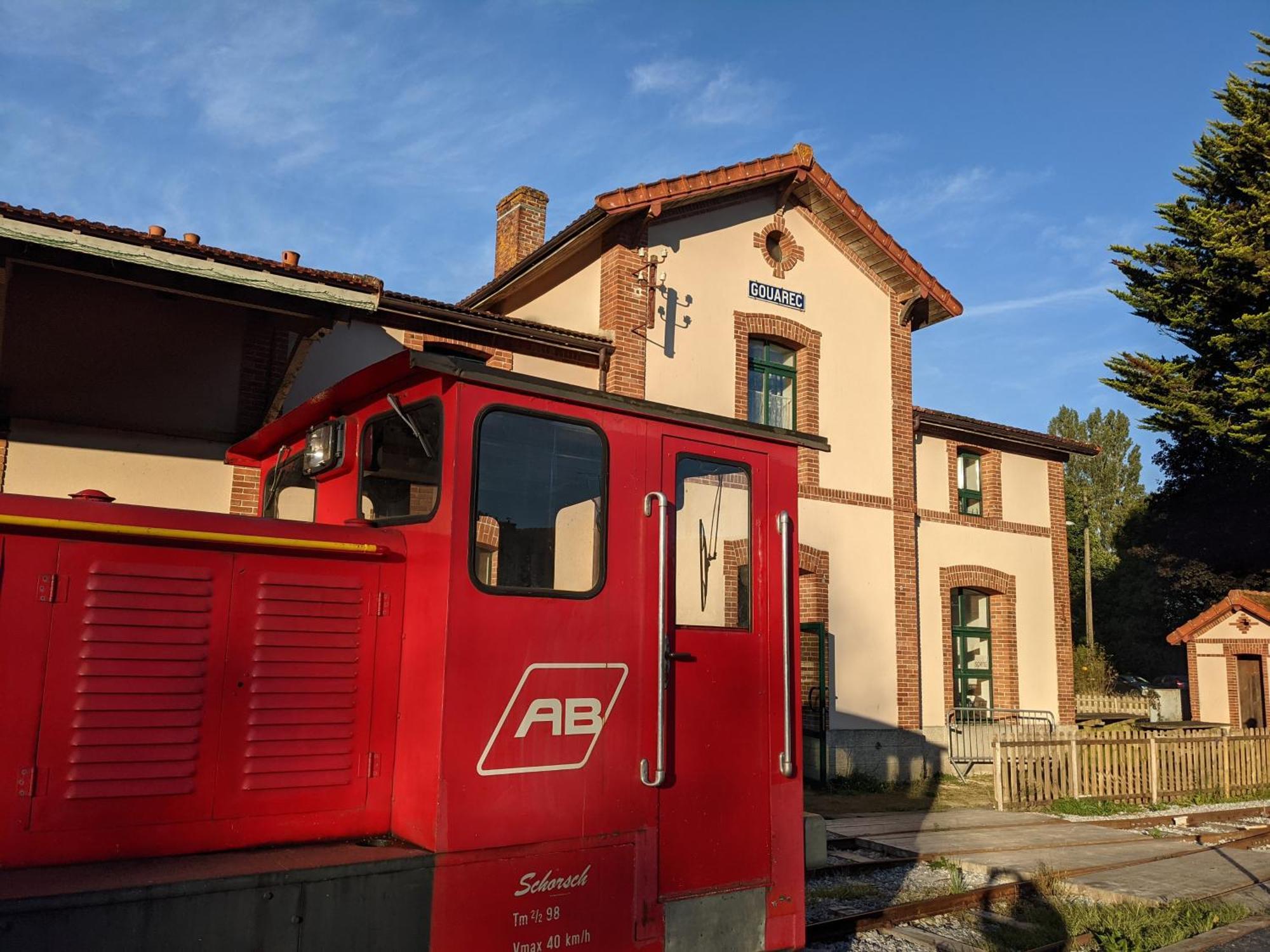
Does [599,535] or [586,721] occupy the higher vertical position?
[599,535]

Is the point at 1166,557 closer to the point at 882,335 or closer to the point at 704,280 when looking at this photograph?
the point at 882,335

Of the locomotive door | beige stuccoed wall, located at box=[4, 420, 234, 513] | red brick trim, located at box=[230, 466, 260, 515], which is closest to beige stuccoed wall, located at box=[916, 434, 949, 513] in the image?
beige stuccoed wall, located at box=[4, 420, 234, 513]

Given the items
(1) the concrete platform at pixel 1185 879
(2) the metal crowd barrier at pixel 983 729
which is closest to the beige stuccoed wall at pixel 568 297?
(2) the metal crowd barrier at pixel 983 729

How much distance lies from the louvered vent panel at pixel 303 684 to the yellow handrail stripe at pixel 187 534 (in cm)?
13

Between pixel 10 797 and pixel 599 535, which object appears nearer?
pixel 10 797

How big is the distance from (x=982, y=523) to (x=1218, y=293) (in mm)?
9024

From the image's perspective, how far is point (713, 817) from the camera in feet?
14.9

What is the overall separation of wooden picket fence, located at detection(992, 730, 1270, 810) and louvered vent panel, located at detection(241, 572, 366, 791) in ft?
33.4

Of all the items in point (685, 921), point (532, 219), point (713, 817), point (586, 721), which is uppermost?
point (532, 219)

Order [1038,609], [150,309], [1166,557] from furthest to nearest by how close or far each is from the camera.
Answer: [1166,557], [1038,609], [150,309]

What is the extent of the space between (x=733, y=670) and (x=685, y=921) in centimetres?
111

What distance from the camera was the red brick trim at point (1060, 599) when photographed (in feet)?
62.8

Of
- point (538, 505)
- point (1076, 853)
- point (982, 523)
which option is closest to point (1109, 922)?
point (1076, 853)

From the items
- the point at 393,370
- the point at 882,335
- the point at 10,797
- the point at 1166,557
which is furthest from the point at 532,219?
the point at 1166,557
